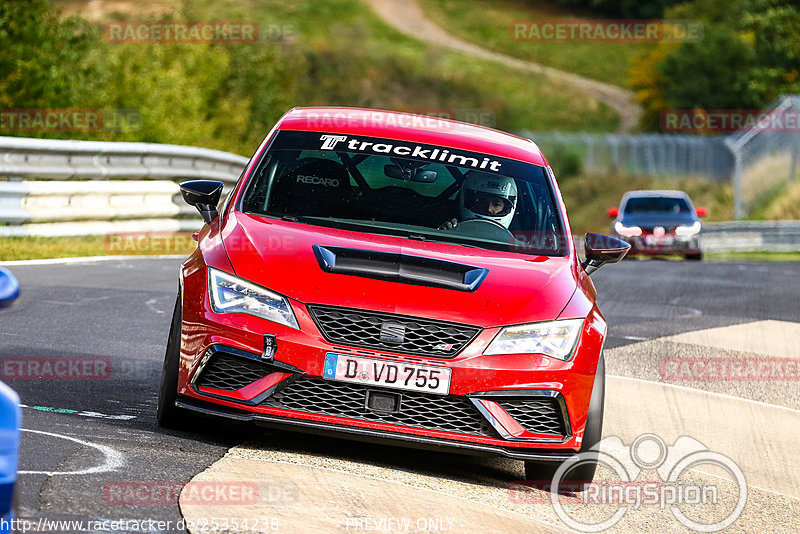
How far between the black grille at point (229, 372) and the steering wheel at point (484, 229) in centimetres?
147

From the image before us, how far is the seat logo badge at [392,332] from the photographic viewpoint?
17.9 ft

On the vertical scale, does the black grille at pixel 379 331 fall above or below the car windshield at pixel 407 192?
below

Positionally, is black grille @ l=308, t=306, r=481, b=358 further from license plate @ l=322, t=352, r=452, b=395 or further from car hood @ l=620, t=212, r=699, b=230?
car hood @ l=620, t=212, r=699, b=230

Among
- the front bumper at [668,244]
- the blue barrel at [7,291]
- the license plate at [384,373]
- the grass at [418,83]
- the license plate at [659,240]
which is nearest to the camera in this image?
the blue barrel at [7,291]

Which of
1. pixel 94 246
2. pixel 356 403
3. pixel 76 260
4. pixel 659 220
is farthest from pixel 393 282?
pixel 659 220

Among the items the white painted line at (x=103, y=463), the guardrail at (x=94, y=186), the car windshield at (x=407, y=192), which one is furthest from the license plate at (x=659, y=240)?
A: the white painted line at (x=103, y=463)

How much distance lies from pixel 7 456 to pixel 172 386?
2.87 metres

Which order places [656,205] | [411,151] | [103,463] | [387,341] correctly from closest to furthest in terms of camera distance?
1. [103,463]
2. [387,341]
3. [411,151]
4. [656,205]

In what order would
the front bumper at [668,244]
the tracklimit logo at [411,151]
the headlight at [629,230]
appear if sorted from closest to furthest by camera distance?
the tracklimit logo at [411,151]
the front bumper at [668,244]
the headlight at [629,230]

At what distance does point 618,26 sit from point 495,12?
1076 cm

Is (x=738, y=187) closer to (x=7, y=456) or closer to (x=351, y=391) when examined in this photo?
(x=351, y=391)

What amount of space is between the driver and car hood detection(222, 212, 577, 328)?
479 millimetres

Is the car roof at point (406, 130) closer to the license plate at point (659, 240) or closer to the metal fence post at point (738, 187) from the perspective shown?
the license plate at point (659, 240)

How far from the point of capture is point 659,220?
24750 millimetres
